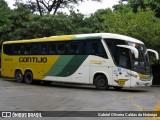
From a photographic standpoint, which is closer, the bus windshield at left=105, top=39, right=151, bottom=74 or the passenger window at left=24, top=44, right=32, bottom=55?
the bus windshield at left=105, top=39, right=151, bottom=74

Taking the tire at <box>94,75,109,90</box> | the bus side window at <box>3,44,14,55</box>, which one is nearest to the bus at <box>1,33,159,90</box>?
the tire at <box>94,75,109,90</box>

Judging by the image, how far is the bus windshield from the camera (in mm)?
21062

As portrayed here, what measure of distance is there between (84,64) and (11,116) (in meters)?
12.5

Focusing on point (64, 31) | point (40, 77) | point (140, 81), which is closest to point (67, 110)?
point (140, 81)

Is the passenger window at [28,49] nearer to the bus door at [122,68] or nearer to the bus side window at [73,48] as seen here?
the bus side window at [73,48]

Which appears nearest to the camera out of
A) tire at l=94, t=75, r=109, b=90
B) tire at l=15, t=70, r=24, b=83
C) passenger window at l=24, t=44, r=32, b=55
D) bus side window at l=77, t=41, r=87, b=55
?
tire at l=94, t=75, r=109, b=90

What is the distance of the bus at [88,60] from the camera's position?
69.7 feet

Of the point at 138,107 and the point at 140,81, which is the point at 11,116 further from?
the point at 140,81

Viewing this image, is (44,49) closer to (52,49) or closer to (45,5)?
(52,49)

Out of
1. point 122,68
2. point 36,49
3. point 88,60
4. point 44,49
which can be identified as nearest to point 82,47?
point 88,60

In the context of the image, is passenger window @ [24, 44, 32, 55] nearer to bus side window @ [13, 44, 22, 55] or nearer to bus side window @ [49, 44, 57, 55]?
bus side window @ [13, 44, 22, 55]

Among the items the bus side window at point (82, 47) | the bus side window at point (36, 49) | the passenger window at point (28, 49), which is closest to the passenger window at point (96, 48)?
the bus side window at point (82, 47)

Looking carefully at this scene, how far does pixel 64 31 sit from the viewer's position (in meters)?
35.2

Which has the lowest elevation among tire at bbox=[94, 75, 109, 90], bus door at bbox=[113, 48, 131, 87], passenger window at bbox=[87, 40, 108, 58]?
tire at bbox=[94, 75, 109, 90]
